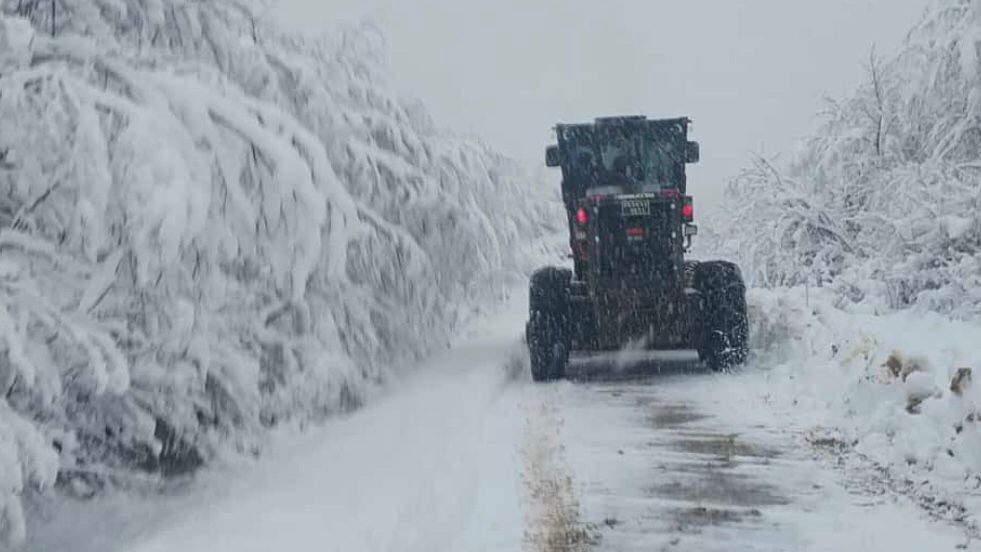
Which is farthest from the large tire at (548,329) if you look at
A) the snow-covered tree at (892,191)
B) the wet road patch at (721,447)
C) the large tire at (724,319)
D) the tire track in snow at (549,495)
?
the snow-covered tree at (892,191)

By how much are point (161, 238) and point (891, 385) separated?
202 inches

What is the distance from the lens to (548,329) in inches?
432

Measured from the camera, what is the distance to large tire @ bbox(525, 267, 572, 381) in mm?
10992

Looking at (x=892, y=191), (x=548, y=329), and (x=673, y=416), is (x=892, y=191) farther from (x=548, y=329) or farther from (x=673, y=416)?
(x=673, y=416)

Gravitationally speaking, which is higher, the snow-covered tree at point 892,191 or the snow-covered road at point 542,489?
the snow-covered tree at point 892,191

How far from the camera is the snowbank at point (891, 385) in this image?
6352mm

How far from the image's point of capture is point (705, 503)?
5.97 m

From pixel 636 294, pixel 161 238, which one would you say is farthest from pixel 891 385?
pixel 161 238

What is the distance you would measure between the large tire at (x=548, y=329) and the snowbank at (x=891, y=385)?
2.05 meters

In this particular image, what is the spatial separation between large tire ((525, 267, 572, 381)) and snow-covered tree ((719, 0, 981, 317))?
3.68 metres

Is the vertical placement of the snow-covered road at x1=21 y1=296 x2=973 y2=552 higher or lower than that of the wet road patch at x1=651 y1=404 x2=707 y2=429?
higher

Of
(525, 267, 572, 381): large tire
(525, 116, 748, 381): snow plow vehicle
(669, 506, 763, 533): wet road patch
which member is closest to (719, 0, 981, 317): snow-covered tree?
(525, 116, 748, 381): snow plow vehicle

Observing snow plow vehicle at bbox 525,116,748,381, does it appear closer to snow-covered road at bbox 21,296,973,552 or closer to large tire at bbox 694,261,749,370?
large tire at bbox 694,261,749,370

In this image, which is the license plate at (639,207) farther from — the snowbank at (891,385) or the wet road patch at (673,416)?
the wet road patch at (673,416)
